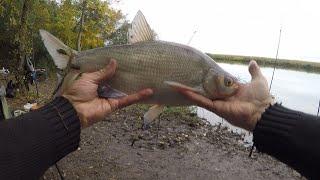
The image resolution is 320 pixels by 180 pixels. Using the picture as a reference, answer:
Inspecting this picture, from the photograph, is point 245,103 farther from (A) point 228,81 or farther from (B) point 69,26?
(B) point 69,26

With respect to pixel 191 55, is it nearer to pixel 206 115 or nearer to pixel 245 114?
pixel 245 114

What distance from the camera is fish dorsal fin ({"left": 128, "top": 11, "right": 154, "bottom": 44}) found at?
2.87m

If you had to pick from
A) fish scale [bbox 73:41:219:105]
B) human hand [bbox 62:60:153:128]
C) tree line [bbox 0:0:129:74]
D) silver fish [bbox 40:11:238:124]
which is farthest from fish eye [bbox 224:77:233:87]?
tree line [bbox 0:0:129:74]

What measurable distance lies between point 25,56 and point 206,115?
6.62 meters

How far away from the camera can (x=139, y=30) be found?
9.49 feet

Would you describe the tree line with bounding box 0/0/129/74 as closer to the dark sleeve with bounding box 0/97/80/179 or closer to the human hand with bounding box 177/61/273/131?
the human hand with bounding box 177/61/273/131

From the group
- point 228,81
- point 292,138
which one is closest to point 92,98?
point 228,81

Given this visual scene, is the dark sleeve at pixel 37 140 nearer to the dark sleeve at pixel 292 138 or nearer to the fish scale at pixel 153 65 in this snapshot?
the fish scale at pixel 153 65

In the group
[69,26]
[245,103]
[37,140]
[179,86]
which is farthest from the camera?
[69,26]

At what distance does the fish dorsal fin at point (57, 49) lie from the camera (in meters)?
2.84

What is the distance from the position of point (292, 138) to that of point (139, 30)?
1177 mm

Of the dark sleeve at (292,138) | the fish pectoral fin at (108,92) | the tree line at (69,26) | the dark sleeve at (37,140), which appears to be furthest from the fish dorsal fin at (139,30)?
the tree line at (69,26)

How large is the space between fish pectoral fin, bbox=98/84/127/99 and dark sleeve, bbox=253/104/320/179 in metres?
0.89

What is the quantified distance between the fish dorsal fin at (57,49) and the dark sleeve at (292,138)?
128cm
